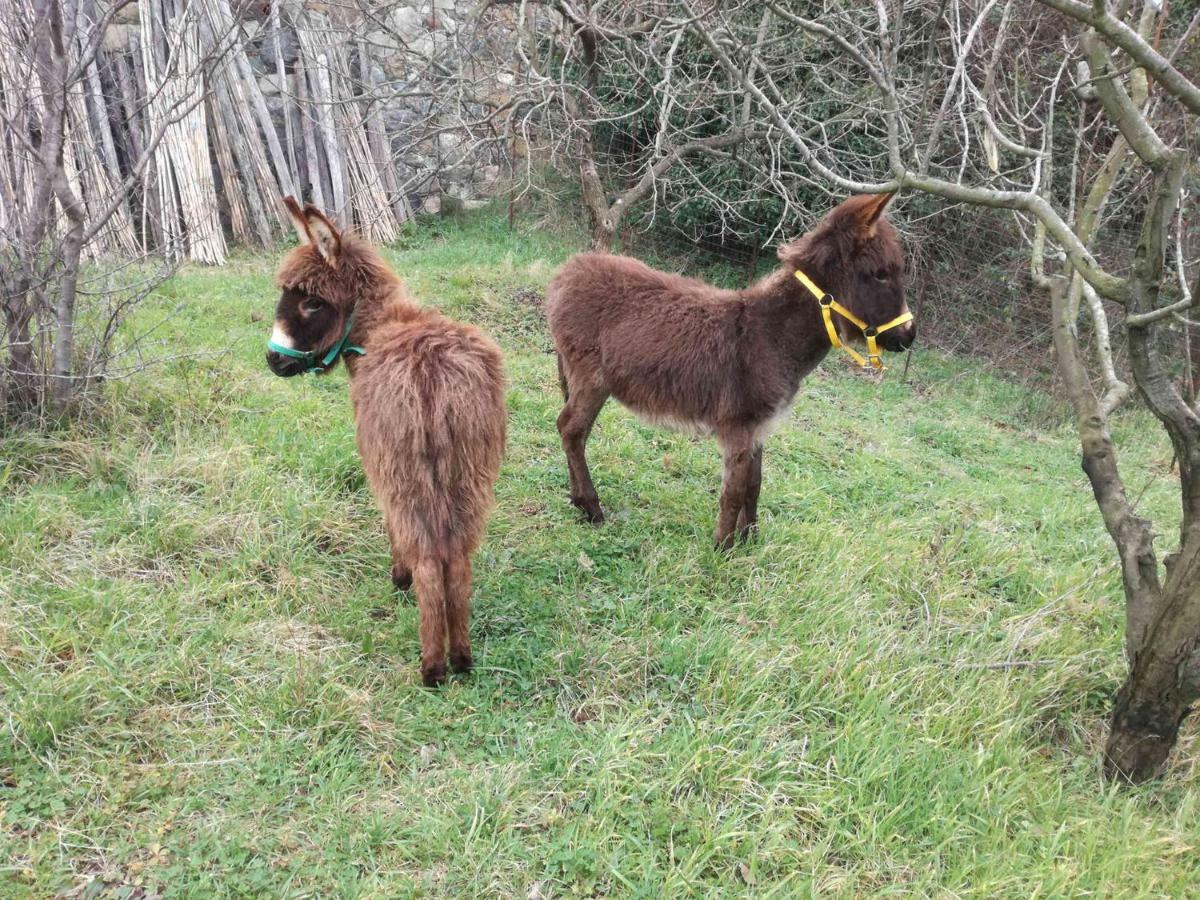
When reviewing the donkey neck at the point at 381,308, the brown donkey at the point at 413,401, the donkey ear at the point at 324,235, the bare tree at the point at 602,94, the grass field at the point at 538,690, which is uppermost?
the bare tree at the point at 602,94

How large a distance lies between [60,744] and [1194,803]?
407 cm

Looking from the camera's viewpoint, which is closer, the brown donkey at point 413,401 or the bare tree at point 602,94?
the brown donkey at point 413,401

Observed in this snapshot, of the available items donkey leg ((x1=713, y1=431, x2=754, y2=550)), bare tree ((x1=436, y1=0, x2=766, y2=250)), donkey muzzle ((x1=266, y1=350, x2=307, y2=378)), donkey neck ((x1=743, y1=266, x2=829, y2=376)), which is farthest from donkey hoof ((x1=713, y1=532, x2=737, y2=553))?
bare tree ((x1=436, y1=0, x2=766, y2=250))

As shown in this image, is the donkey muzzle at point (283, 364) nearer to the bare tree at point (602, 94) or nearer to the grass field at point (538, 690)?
the grass field at point (538, 690)

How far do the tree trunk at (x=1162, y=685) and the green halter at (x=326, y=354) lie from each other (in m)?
3.36

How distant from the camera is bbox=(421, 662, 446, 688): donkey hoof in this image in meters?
2.95

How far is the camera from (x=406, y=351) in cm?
304

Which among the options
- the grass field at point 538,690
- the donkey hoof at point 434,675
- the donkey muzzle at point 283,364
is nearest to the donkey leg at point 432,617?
the donkey hoof at point 434,675

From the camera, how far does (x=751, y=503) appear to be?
430 centimetres

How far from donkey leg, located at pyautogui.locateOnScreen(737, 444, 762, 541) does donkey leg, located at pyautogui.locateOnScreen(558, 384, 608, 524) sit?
833 mm

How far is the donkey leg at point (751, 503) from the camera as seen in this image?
4.21 metres

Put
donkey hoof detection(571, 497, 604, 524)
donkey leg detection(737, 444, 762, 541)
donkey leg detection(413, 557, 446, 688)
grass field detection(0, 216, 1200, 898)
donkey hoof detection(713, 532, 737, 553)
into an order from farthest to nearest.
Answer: donkey hoof detection(571, 497, 604, 524)
donkey leg detection(737, 444, 762, 541)
donkey hoof detection(713, 532, 737, 553)
donkey leg detection(413, 557, 446, 688)
grass field detection(0, 216, 1200, 898)

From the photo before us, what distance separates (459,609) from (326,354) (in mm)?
1447

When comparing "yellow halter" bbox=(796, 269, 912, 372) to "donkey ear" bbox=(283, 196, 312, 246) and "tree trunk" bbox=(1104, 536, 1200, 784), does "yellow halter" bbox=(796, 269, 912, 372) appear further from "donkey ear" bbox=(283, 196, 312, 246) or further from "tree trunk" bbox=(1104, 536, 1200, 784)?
"donkey ear" bbox=(283, 196, 312, 246)
